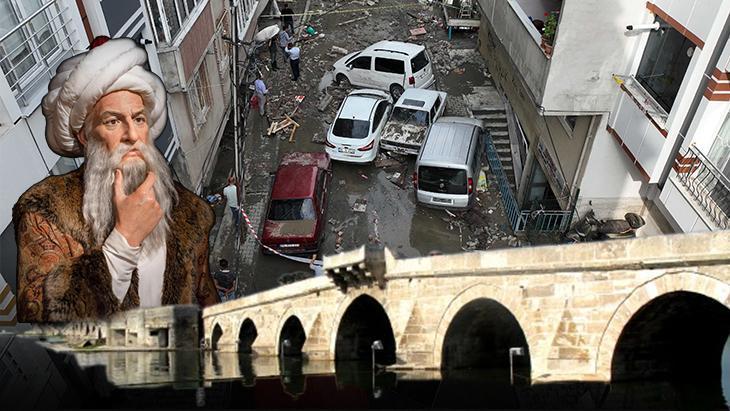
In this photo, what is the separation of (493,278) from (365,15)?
23484 mm

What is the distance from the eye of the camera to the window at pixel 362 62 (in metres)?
19.5

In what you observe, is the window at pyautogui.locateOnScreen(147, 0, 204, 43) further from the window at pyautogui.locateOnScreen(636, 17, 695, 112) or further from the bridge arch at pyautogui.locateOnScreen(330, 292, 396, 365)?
the window at pyautogui.locateOnScreen(636, 17, 695, 112)

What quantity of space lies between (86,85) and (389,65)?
626 inches

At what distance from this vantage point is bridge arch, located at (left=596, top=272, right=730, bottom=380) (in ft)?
14.8

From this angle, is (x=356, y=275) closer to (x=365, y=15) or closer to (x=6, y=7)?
(x=6, y=7)

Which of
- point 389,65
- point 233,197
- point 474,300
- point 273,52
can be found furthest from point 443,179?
point 273,52

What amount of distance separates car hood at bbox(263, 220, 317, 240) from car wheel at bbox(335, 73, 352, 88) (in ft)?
30.0

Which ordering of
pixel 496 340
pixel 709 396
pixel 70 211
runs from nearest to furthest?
pixel 70 211, pixel 709 396, pixel 496 340

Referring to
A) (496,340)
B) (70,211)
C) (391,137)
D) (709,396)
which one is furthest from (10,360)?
(391,137)

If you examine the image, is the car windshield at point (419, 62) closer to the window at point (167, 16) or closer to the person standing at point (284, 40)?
the person standing at point (284, 40)

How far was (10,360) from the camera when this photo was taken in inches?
163

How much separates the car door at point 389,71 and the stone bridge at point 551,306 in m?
13.7

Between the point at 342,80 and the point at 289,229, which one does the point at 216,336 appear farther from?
the point at 342,80

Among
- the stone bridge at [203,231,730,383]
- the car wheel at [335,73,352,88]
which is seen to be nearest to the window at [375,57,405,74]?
the car wheel at [335,73,352,88]
